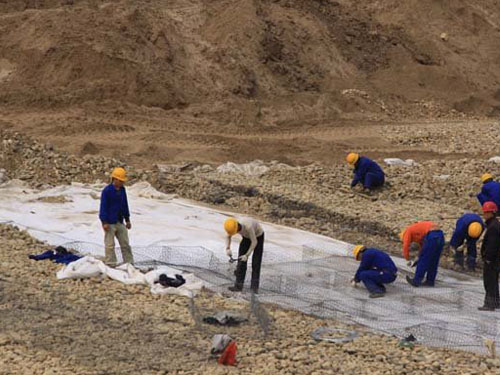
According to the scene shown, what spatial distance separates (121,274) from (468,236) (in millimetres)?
4479

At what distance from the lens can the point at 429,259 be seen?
35.6 ft

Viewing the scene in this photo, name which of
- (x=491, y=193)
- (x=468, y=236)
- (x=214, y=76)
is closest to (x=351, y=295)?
(x=468, y=236)

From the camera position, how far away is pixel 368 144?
22.5m

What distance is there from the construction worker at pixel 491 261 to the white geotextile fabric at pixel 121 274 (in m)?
3.07

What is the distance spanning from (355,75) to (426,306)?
19.1 meters

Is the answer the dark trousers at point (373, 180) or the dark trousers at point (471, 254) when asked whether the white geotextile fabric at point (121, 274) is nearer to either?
the dark trousers at point (471, 254)

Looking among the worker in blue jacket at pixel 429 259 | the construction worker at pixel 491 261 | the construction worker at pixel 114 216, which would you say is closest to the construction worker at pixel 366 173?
the worker in blue jacket at pixel 429 259

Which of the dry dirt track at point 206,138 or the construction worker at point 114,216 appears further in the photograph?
the dry dirt track at point 206,138

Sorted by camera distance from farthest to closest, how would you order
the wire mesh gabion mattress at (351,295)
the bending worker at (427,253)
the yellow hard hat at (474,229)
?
the yellow hard hat at (474,229) → the bending worker at (427,253) → the wire mesh gabion mattress at (351,295)

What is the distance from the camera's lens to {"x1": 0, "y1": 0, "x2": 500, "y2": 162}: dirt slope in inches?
856

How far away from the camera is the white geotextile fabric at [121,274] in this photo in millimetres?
9742

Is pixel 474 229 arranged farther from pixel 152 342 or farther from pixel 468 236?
pixel 152 342

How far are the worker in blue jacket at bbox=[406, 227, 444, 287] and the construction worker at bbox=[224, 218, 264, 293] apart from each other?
6.26 feet

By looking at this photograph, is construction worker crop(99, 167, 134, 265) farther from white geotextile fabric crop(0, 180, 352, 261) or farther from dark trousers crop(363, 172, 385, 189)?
dark trousers crop(363, 172, 385, 189)
